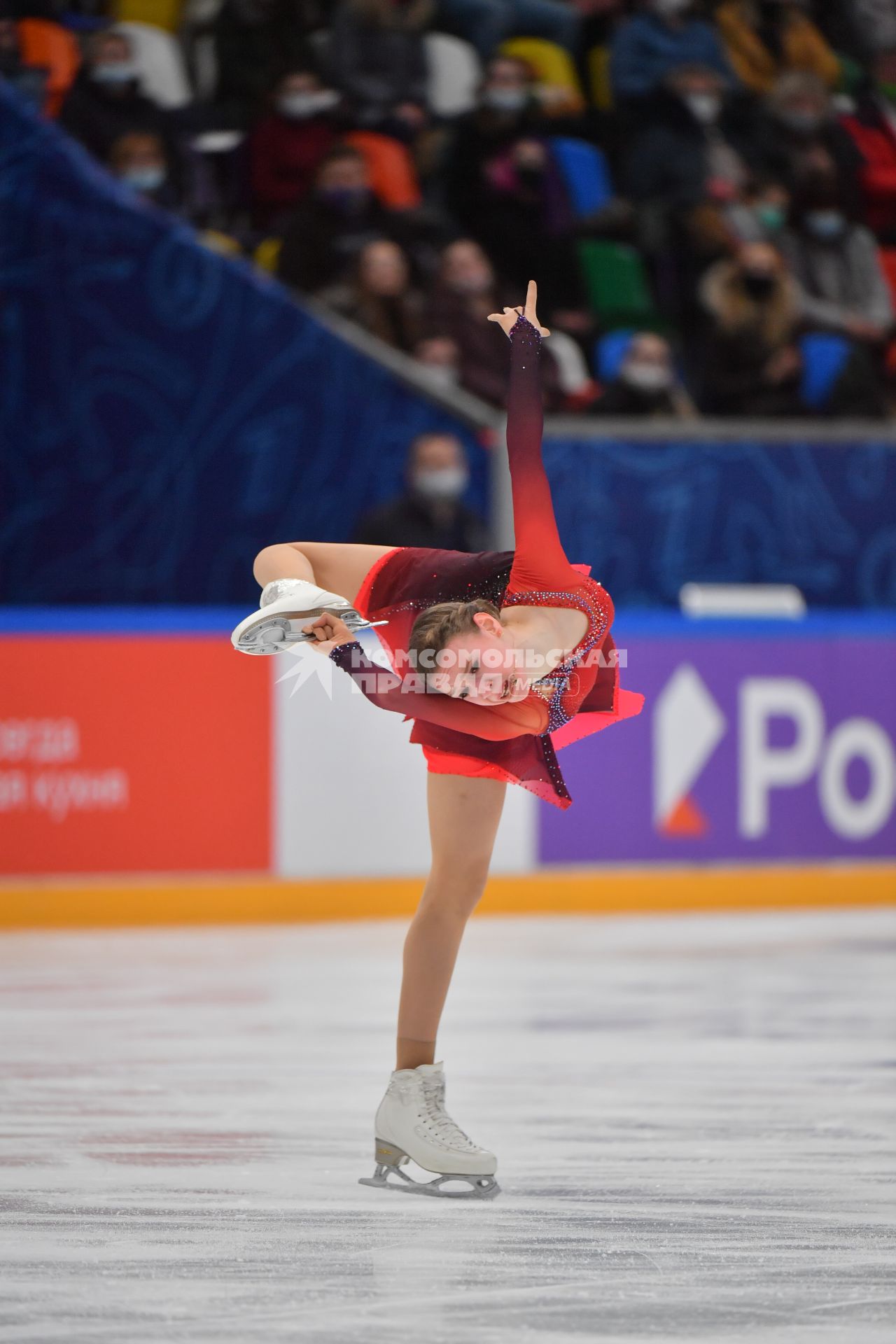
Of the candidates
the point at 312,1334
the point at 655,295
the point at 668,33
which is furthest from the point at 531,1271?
the point at 668,33

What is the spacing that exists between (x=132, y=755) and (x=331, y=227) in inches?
127

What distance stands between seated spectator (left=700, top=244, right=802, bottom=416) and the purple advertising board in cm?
175

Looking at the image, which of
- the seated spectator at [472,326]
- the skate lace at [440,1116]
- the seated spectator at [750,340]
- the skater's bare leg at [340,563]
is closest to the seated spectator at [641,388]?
the seated spectator at [472,326]

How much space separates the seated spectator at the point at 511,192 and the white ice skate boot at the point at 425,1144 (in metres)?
7.33

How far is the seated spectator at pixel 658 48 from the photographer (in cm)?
1212

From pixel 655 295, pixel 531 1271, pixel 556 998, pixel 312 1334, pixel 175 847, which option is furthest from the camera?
pixel 655 295

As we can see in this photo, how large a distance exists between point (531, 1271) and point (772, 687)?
225 inches

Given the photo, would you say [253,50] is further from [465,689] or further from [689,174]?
[465,689]

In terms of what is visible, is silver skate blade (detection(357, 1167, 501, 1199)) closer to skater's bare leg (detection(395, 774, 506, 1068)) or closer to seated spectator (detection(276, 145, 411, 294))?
skater's bare leg (detection(395, 774, 506, 1068))

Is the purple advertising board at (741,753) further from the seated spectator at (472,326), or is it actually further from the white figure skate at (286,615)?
the white figure skate at (286,615)

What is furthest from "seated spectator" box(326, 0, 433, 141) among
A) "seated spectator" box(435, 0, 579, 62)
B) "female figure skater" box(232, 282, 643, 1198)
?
"female figure skater" box(232, 282, 643, 1198)

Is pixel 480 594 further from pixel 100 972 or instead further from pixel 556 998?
pixel 100 972

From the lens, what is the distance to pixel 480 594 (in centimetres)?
378

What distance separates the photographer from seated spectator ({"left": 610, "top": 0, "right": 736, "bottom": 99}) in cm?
1212
